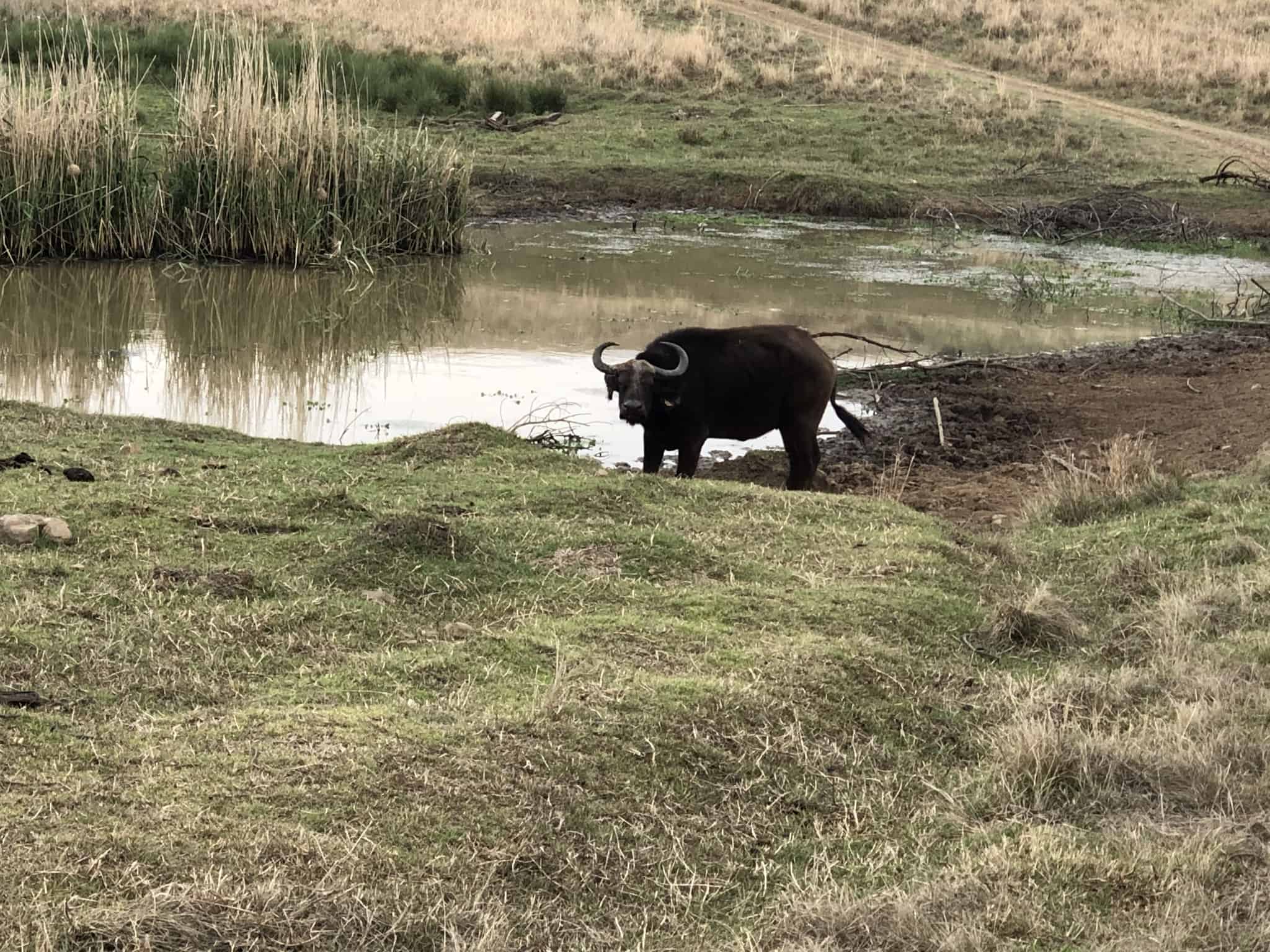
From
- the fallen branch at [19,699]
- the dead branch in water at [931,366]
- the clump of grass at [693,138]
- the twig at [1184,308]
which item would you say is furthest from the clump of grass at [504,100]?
the fallen branch at [19,699]

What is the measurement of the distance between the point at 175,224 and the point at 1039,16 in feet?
98.5

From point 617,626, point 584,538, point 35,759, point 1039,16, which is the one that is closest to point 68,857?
point 35,759

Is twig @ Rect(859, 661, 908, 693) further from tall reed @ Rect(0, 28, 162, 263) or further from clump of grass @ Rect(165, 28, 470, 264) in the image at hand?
tall reed @ Rect(0, 28, 162, 263)

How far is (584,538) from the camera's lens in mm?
7062

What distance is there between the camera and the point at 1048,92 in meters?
33.4

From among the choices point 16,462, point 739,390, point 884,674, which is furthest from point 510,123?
point 884,674

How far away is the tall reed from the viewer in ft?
51.1

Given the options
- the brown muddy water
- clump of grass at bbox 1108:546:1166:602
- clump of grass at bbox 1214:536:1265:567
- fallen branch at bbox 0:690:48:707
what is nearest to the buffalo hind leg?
the brown muddy water

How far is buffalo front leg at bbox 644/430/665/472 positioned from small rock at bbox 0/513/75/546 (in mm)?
4425

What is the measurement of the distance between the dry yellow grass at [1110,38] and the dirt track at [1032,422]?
2079cm

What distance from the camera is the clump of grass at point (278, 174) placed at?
16438 millimetres

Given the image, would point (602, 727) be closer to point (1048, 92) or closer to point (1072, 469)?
point (1072, 469)

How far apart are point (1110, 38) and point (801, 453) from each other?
1247 inches

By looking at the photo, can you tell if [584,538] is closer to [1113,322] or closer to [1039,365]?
[1039,365]
